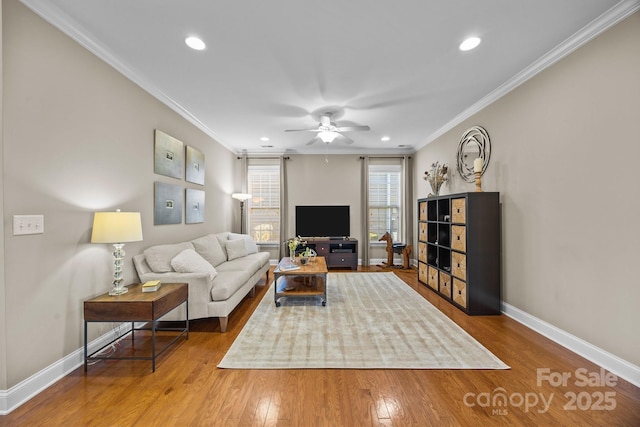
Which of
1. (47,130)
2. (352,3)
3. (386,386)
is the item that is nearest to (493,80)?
(352,3)

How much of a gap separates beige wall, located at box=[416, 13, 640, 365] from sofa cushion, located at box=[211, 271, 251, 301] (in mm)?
3273

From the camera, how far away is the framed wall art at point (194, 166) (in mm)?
3996

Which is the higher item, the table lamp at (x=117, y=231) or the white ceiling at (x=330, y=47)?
the white ceiling at (x=330, y=47)

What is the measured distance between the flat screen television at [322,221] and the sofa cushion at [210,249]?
226 cm

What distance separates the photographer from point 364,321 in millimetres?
3010

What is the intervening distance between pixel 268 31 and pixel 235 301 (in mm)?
2742

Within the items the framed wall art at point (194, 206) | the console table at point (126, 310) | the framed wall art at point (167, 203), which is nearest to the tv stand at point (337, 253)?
the framed wall art at point (194, 206)

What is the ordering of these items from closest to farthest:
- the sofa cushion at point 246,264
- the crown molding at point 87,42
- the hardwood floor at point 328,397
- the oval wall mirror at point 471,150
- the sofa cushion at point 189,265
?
the hardwood floor at point 328,397, the crown molding at point 87,42, the sofa cushion at point 189,265, the oval wall mirror at point 471,150, the sofa cushion at point 246,264

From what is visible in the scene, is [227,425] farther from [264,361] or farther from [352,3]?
[352,3]

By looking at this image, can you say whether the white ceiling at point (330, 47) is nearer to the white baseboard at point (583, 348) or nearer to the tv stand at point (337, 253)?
the white baseboard at point (583, 348)

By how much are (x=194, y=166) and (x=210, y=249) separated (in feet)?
4.43

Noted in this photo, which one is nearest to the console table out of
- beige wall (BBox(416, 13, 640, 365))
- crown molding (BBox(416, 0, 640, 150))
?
beige wall (BBox(416, 13, 640, 365))

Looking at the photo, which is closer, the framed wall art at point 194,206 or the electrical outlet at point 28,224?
the electrical outlet at point 28,224

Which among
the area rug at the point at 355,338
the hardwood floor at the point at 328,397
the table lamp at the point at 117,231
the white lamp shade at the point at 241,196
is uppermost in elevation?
the white lamp shade at the point at 241,196
